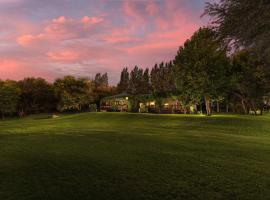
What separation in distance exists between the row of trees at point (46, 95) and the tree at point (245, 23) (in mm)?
76237

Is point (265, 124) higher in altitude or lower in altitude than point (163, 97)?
lower

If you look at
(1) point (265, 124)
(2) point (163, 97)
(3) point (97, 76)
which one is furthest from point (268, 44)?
(3) point (97, 76)

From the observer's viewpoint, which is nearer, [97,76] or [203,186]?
[203,186]

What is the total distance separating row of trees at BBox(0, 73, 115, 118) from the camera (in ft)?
282

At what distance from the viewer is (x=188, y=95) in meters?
54.0

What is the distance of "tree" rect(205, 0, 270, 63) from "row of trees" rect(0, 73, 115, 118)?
250 feet

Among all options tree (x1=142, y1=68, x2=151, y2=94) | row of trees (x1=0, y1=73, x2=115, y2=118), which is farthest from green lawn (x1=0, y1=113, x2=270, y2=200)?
tree (x1=142, y1=68, x2=151, y2=94)

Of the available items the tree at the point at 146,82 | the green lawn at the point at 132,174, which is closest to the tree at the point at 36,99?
the tree at the point at 146,82

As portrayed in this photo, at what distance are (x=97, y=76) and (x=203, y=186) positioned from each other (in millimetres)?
179124

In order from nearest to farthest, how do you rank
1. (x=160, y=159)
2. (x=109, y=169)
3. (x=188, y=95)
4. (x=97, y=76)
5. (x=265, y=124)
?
(x=109, y=169)
(x=160, y=159)
(x=265, y=124)
(x=188, y=95)
(x=97, y=76)

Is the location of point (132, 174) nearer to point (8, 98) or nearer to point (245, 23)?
point (245, 23)

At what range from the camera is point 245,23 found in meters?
10.1

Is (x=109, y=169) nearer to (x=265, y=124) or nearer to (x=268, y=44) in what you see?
(x=268, y=44)

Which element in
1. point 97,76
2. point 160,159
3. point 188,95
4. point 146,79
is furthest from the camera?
point 97,76
